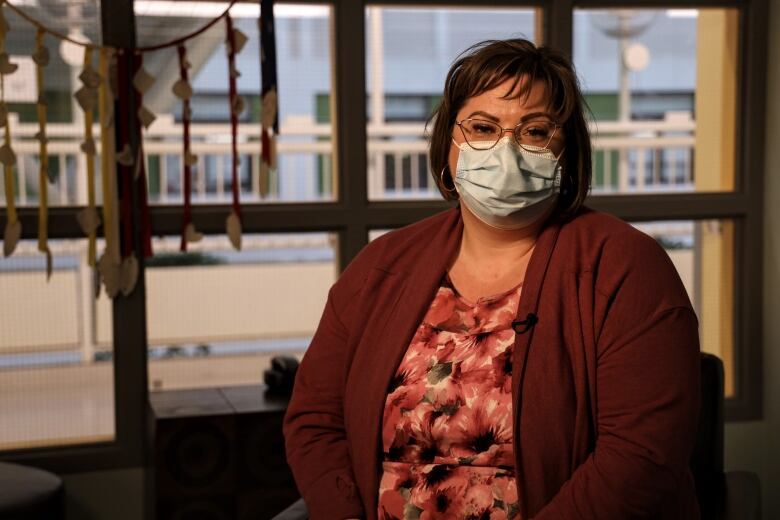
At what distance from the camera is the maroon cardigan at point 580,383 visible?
1570 millimetres

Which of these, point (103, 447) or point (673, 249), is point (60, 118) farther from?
point (673, 249)

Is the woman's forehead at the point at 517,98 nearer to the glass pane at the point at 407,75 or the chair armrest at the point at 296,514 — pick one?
the chair armrest at the point at 296,514

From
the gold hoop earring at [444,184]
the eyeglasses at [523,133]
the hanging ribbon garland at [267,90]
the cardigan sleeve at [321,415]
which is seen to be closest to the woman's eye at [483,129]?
the eyeglasses at [523,133]

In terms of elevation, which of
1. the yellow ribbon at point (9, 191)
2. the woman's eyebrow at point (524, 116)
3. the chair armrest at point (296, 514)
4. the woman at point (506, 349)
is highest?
the woman's eyebrow at point (524, 116)

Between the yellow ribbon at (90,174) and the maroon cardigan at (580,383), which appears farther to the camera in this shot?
the yellow ribbon at (90,174)

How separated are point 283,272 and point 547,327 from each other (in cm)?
146

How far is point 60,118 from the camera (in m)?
2.80

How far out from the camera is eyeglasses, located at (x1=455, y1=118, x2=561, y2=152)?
174 cm

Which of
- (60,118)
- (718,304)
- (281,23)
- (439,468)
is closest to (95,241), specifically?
(60,118)

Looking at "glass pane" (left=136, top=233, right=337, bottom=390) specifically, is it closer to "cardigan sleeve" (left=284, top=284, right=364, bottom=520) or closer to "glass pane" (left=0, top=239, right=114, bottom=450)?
"glass pane" (left=0, top=239, right=114, bottom=450)

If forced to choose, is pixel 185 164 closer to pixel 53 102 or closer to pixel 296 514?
pixel 53 102

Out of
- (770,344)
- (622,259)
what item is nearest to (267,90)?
(622,259)

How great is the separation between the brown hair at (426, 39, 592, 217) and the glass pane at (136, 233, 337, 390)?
1.24 meters

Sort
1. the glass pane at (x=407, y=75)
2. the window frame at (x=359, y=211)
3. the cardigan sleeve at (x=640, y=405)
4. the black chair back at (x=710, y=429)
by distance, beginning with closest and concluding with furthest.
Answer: the cardigan sleeve at (x=640, y=405)
the black chair back at (x=710, y=429)
the window frame at (x=359, y=211)
the glass pane at (x=407, y=75)
